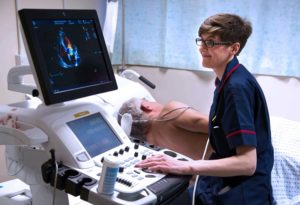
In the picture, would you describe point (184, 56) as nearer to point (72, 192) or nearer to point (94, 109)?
point (94, 109)

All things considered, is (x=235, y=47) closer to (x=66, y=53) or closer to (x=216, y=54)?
(x=216, y=54)

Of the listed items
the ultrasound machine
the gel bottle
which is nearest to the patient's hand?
the ultrasound machine

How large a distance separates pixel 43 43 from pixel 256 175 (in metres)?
1.00

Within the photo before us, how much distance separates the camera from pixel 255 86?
133cm

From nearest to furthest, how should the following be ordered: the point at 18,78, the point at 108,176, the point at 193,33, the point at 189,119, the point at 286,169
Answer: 1. the point at 108,176
2. the point at 18,78
3. the point at 286,169
4. the point at 189,119
5. the point at 193,33

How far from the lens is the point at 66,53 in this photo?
1.27 m

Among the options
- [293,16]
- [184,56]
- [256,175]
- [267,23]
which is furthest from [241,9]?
[256,175]

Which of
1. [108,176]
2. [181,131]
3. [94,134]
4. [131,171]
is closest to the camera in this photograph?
[108,176]

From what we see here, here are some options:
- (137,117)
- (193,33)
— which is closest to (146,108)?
(137,117)

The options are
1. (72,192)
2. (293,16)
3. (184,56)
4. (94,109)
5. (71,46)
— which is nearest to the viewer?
(72,192)

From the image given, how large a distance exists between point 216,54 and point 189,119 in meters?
0.66

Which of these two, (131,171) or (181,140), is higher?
(131,171)

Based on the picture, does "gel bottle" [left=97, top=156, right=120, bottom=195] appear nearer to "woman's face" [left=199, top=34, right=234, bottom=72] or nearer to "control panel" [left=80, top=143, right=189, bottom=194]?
"control panel" [left=80, top=143, right=189, bottom=194]

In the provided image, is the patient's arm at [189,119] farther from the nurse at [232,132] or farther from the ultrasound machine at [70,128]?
the ultrasound machine at [70,128]
